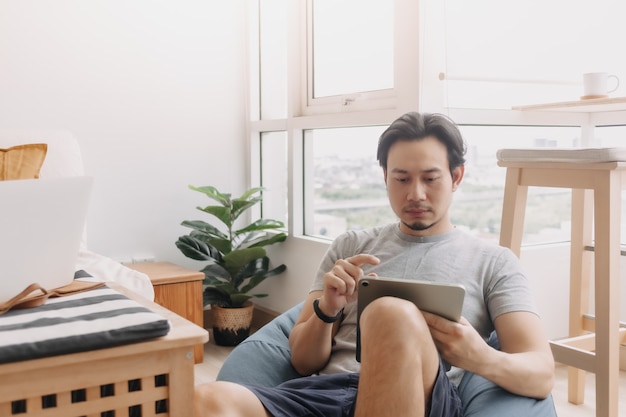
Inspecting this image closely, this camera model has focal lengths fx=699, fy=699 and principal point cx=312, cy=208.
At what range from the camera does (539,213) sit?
3086 millimetres

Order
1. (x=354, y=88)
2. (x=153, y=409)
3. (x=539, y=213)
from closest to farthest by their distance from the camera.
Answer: (x=153, y=409), (x=539, y=213), (x=354, y=88)

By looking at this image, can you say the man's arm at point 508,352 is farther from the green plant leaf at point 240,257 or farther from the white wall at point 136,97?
the white wall at point 136,97

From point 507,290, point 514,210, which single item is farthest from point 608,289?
point 507,290

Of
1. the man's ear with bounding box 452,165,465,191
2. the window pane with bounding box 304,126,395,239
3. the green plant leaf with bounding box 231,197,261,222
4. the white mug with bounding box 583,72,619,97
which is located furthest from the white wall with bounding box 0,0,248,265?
the man's ear with bounding box 452,165,465,191

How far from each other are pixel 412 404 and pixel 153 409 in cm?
50

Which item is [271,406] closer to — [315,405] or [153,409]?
[315,405]

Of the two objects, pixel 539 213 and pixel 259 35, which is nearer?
pixel 539 213

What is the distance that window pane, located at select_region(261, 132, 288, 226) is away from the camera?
391cm

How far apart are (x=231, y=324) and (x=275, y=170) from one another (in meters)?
→ 0.93

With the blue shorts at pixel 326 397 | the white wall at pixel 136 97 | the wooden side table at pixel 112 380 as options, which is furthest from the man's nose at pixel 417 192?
the white wall at pixel 136 97

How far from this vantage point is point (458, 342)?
1.44m

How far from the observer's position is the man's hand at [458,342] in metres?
1.44

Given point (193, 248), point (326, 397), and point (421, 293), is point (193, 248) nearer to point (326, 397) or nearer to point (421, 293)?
point (326, 397)

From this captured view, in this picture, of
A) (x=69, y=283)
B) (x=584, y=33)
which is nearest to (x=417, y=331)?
(x=69, y=283)
